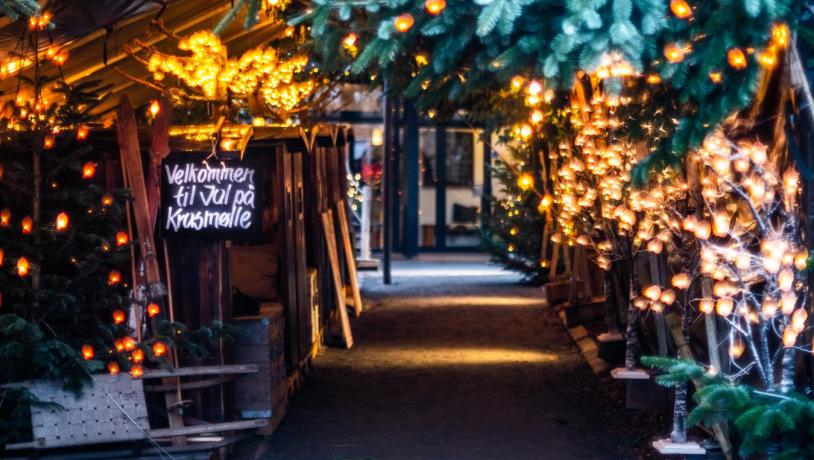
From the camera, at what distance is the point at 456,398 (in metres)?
11.1

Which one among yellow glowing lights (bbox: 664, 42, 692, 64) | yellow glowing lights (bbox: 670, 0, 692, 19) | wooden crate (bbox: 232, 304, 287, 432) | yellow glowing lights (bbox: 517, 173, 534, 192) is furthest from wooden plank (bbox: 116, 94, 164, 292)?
yellow glowing lights (bbox: 517, 173, 534, 192)

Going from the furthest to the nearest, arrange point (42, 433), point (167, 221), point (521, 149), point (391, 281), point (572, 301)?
point (391, 281)
point (521, 149)
point (572, 301)
point (167, 221)
point (42, 433)

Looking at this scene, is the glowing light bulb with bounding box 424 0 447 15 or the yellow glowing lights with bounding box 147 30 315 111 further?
the yellow glowing lights with bounding box 147 30 315 111

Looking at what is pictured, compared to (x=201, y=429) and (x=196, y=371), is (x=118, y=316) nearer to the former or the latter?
(x=196, y=371)

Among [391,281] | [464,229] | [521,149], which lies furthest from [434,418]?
[464,229]

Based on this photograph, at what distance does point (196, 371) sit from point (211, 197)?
1282mm

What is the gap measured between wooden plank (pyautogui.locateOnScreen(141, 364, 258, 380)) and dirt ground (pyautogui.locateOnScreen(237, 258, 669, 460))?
1.05 m

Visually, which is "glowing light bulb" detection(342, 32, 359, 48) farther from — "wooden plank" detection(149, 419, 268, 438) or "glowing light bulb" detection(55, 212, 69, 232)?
"wooden plank" detection(149, 419, 268, 438)

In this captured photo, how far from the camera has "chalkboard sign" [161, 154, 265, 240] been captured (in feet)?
26.6

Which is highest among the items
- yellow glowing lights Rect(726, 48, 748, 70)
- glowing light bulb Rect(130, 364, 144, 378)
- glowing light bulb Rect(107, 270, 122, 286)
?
yellow glowing lights Rect(726, 48, 748, 70)

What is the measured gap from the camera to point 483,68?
5594mm

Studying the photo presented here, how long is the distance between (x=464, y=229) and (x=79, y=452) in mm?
22847

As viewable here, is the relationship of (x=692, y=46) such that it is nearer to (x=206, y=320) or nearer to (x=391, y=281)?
(x=206, y=320)

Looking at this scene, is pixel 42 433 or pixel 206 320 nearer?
pixel 42 433
